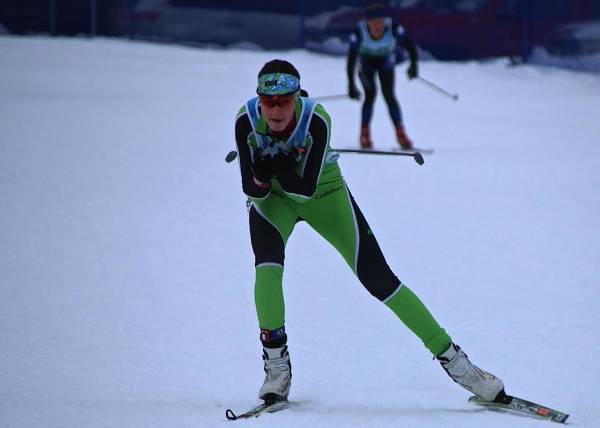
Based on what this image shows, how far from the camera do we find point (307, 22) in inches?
838

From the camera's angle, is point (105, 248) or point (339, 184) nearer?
point (339, 184)

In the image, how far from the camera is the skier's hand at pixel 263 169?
4.26m

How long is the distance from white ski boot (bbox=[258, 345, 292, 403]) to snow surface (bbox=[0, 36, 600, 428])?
119 mm

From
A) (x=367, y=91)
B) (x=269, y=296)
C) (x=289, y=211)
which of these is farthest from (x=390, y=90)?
(x=269, y=296)

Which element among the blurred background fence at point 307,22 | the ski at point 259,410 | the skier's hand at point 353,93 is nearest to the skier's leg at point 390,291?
the ski at point 259,410

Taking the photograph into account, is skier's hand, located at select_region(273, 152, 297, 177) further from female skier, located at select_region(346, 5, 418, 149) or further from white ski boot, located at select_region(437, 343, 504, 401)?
female skier, located at select_region(346, 5, 418, 149)

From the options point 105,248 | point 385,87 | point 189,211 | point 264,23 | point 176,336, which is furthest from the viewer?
point 264,23

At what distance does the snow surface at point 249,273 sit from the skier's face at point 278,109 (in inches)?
51.2

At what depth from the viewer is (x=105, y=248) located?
7.93 metres

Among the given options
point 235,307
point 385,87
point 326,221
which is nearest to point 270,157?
point 326,221

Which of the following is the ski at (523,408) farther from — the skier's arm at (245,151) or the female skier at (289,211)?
the skier's arm at (245,151)

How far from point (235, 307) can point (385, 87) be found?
6.13 m

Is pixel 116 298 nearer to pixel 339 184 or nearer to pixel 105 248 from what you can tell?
pixel 105 248

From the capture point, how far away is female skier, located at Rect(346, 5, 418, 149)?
1178 cm
